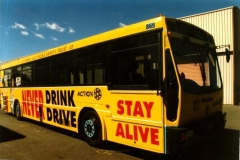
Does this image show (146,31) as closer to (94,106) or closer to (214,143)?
(94,106)

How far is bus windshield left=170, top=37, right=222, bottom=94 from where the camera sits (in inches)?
167

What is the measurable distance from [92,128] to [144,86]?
2112mm

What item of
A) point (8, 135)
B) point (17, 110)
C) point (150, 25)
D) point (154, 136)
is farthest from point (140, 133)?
point (17, 110)

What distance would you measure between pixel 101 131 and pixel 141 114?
153cm

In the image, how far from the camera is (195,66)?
4754mm

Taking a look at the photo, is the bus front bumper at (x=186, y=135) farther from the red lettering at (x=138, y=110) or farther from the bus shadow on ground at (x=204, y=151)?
the red lettering at (x=138, y=110)

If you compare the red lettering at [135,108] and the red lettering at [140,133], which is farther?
the red lettering at [135,108]

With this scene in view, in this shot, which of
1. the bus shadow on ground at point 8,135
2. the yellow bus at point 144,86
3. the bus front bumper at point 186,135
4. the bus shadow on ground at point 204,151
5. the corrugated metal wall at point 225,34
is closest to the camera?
the bus front bumper at point 186,135

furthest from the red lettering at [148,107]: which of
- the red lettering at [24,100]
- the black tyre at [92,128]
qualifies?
the red lettering at [24,100]

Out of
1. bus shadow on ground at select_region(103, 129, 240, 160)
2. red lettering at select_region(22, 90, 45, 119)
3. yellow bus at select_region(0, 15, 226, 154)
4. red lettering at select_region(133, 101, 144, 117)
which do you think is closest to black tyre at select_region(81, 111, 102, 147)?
yellow bus at select_region(0, 15, 226, 154)

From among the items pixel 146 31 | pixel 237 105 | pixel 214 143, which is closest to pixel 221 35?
pixel 237 105

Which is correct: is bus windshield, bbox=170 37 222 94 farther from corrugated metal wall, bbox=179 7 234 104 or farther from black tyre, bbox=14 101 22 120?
corrugated metal wall, bbox=179 7 234 104

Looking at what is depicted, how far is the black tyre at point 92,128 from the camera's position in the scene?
567cm

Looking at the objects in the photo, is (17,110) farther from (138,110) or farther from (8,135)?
(138,110)
